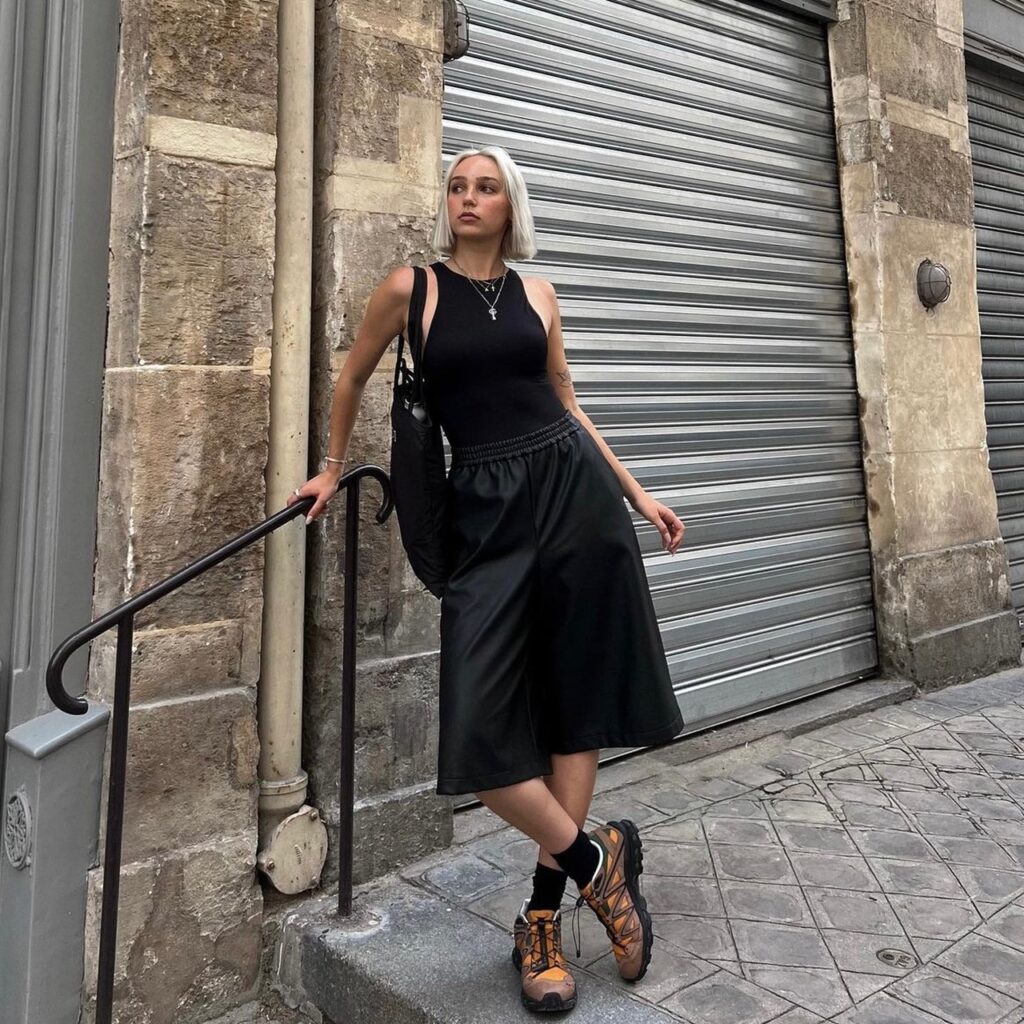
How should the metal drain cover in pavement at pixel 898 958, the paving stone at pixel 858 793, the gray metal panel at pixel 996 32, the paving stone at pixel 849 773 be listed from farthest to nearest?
the gray metal panel at pixel 996 32, the paving stone at pixel 849 773, the paving stone at pixel 858 793, the metal drain cover in pavement at pixel 898 958

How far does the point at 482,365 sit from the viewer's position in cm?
235

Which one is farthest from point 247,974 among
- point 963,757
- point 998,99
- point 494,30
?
point 998,99

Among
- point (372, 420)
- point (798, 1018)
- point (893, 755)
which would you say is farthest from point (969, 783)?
point (372, 420)

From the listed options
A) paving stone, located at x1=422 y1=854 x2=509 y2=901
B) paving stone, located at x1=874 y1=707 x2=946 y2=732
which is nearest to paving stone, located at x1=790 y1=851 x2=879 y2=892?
paving stone, located at x1=422 y1=854 x2=509 y2=901

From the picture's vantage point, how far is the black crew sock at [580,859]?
7.64ft

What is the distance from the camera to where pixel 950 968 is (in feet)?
8.19

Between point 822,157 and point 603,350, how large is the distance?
6.61 feet

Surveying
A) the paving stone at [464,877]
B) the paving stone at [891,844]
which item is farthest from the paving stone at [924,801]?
the paving stone at [464,877]

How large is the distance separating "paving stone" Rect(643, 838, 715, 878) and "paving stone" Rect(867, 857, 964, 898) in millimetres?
506

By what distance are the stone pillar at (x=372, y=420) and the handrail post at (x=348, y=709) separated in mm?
171

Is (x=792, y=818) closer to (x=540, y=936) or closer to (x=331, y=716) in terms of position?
(x=540, y=936)

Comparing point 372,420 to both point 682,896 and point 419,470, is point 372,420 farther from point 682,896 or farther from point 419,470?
point 682,896

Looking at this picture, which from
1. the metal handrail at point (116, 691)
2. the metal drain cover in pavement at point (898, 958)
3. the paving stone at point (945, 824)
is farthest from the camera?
the paving stone at point (945, 824)

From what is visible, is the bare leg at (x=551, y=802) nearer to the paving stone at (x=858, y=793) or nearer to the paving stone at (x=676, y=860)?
the paving stone at (x=676, y=860)
